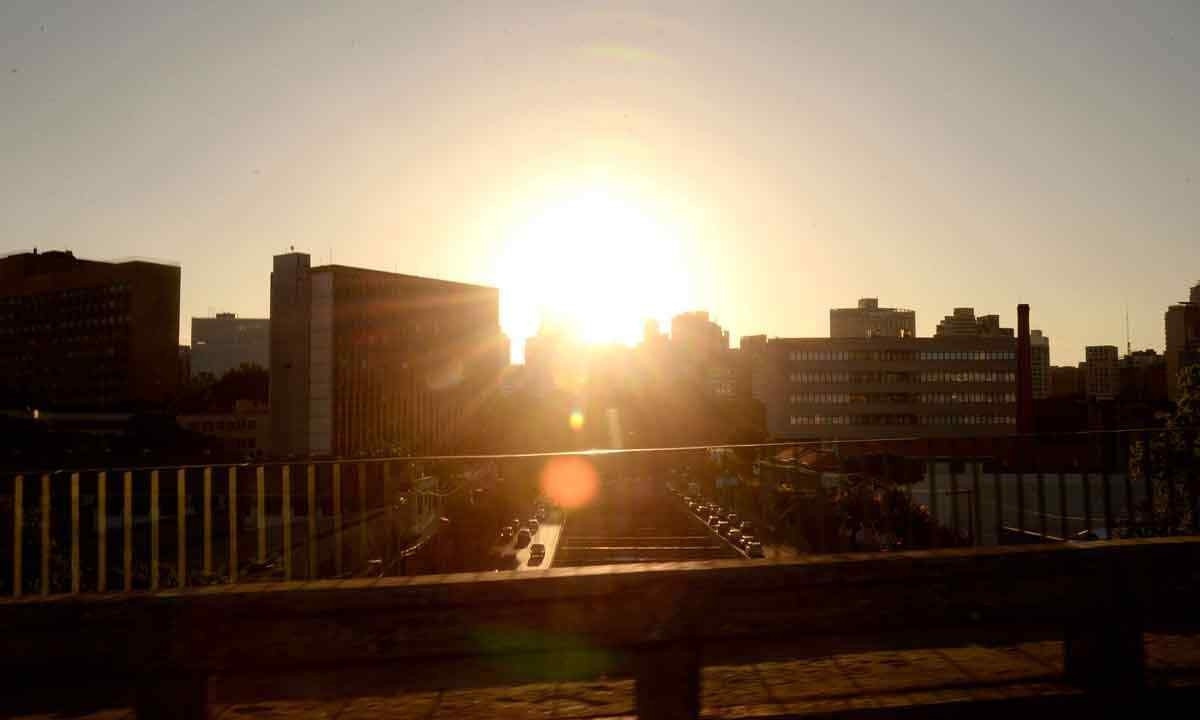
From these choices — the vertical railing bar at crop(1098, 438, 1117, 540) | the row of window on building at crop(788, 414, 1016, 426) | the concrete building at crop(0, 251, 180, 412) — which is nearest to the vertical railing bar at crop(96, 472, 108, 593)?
the vertical railing bar at crop(1098, 438, 1117, 540)

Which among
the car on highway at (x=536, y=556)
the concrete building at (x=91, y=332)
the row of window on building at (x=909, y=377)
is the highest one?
the concrete building at (x=91, y=332)

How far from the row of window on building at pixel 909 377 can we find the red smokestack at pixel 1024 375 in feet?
85.1

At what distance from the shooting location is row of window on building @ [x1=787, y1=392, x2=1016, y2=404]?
13288 cm

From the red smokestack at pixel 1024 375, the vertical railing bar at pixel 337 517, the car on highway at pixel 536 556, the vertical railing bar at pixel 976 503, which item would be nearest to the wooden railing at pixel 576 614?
the vertical railing bar at pixel 337 517

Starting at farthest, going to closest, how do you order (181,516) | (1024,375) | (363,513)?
(1024,375), (363,513), (181,516)

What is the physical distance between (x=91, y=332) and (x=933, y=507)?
180709 mm

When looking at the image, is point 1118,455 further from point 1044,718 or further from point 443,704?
point 443,704

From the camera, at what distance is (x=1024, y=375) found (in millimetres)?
105500

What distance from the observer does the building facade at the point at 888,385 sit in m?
132

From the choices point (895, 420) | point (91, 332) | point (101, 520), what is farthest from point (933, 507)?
point (91, 332)

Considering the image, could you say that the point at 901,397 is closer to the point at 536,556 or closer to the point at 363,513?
the point at 536,556

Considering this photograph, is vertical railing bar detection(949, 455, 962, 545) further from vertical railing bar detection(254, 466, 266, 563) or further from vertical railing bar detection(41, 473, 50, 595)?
vertical railing bar detection(41, 473, 50, 595)

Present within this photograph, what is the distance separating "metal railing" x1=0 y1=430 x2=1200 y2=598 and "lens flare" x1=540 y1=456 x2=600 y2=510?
19 centimetres

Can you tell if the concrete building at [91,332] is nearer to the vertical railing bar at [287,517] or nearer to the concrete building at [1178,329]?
the concrete building at [1178,329]
